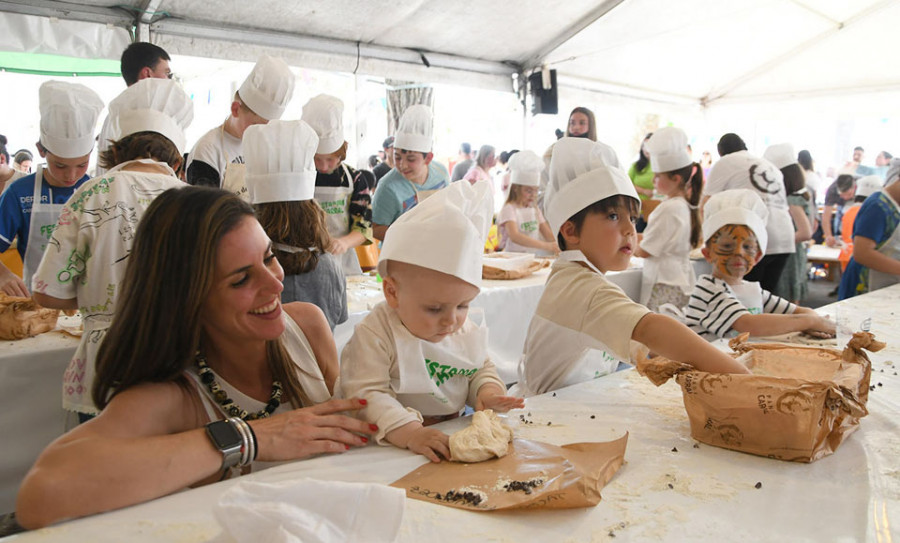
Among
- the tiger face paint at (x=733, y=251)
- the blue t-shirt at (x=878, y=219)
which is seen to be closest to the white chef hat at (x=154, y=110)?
the tiger face paint at (x=733, y=251)

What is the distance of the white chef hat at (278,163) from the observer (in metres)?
2.48

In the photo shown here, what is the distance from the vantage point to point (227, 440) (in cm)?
118

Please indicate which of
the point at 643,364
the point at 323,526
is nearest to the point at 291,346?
the point at 323,526

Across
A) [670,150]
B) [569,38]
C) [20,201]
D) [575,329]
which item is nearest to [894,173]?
[670,150]

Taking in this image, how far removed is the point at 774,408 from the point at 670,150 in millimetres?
3232

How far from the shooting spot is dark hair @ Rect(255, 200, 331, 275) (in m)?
2.43

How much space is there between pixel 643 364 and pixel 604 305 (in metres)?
0.35

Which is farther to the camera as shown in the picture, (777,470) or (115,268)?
(115,268)

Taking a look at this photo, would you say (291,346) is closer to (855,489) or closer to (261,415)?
(261,415)

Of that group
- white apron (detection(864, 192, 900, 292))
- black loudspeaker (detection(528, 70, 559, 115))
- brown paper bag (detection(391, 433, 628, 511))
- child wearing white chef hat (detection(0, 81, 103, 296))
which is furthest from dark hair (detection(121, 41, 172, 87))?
black loudspeaker (detection(528, 70, 559, 115))

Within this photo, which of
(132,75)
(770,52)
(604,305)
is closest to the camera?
(604,305)

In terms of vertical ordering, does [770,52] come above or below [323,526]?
above

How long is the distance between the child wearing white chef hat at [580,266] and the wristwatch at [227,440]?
3.38ft

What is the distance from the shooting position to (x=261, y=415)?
1.41 metres
